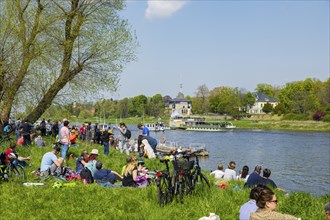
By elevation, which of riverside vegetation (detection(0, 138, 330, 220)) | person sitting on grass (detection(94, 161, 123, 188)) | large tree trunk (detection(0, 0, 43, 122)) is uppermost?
large tree trunk (detection(0, 0, 43, 122))

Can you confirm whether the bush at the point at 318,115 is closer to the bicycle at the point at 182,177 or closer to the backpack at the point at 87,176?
the backpack at the point at 87,176

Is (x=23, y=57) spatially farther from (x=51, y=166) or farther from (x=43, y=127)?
(x=51, y=166)

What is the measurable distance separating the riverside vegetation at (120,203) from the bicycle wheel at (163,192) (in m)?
0.17

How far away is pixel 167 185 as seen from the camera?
9805 mm

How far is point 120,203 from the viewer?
9898 mm

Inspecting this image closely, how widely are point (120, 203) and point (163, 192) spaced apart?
1.14 meters

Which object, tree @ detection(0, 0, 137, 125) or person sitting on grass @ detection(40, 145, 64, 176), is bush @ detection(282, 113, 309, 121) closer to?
tree @ detection(0, 0, 137, 125)

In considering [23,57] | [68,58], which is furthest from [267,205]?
[68,58]

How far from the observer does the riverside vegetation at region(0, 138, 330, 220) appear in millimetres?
8961

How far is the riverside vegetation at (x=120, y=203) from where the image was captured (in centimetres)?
896

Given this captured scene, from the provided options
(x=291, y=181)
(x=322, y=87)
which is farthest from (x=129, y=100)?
(x=291, y=181)

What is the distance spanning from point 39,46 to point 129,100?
172m

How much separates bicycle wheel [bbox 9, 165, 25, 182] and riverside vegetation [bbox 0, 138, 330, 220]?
638 millimetres

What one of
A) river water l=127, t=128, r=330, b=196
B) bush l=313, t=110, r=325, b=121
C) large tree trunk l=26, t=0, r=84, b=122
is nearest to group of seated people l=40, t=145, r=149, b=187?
large tree trunk l=26, t=0, r=84, b=122
